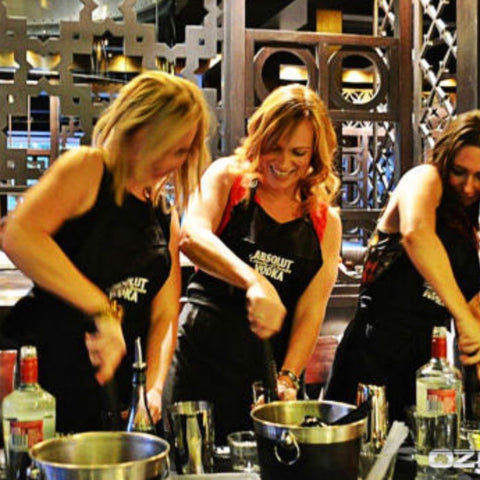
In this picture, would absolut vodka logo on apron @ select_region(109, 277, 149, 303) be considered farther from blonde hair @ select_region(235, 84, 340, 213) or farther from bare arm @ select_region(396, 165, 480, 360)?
bare arm @ select_region(396, 165, 480, 360)

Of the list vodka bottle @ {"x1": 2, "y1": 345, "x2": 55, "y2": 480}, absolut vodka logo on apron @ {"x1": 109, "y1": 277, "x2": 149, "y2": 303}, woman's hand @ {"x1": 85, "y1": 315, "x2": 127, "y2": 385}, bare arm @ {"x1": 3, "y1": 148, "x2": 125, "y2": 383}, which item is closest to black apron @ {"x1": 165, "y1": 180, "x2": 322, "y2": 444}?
absolut vodka logo on apron @ {"x1": 109, "y1": 277, "x2": 149, "y2": 303}

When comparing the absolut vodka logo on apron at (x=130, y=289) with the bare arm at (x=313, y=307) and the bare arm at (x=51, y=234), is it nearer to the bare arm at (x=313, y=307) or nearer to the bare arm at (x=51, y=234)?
the bare arm at (x=51, y=234)

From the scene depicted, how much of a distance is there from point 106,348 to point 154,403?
249 mm

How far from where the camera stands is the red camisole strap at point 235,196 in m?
2.08

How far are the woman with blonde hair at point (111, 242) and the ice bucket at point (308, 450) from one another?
0.52m

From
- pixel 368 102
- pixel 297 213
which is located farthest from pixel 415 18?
pixel 297 213

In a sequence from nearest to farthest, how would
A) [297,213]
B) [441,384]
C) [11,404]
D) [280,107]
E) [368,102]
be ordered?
[11,404] → [441,384] → [280,107] → [297,213] → [368,102]

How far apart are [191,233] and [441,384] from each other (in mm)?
752

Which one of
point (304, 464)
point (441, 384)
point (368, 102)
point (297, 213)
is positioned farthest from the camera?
point (368, 102)

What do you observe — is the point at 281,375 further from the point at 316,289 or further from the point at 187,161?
the point at 187,161

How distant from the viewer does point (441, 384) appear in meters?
1.60

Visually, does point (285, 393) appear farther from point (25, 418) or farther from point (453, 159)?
point (453, 159)

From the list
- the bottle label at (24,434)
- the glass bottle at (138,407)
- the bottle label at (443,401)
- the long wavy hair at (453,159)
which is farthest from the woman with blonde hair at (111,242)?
the long wavy hair at (453,159)

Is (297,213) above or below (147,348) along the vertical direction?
above
